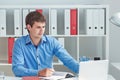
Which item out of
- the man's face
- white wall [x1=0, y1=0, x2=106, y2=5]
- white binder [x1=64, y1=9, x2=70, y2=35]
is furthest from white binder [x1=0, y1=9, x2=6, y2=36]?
the man's face

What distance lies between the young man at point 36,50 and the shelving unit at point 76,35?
3.18ft

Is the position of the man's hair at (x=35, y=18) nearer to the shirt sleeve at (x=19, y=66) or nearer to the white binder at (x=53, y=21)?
the shirt sleeve at (x=19, y=66)

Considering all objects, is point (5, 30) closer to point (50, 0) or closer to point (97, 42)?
point (50, 0)

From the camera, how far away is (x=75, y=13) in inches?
144

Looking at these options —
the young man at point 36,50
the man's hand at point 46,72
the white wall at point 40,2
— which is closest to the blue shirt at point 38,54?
the young man at point 36,50

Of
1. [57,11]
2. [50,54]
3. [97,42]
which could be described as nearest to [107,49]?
[97,42]

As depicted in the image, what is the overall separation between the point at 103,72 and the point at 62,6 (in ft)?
5.74

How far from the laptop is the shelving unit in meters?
1.63

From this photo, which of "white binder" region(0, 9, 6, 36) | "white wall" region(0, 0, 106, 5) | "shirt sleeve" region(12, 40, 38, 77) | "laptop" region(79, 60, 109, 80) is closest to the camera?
"laptop" region(79, 60, 109, 80)

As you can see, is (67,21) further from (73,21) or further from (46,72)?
(46,72)

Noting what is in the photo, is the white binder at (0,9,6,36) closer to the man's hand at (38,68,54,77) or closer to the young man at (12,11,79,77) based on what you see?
the young man at (12,11,79,77)

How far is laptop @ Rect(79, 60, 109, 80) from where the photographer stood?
2.01 meters

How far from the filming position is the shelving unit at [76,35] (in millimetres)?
3660

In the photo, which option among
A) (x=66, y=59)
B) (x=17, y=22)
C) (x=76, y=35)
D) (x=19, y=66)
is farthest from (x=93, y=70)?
(x=17, y=22)
